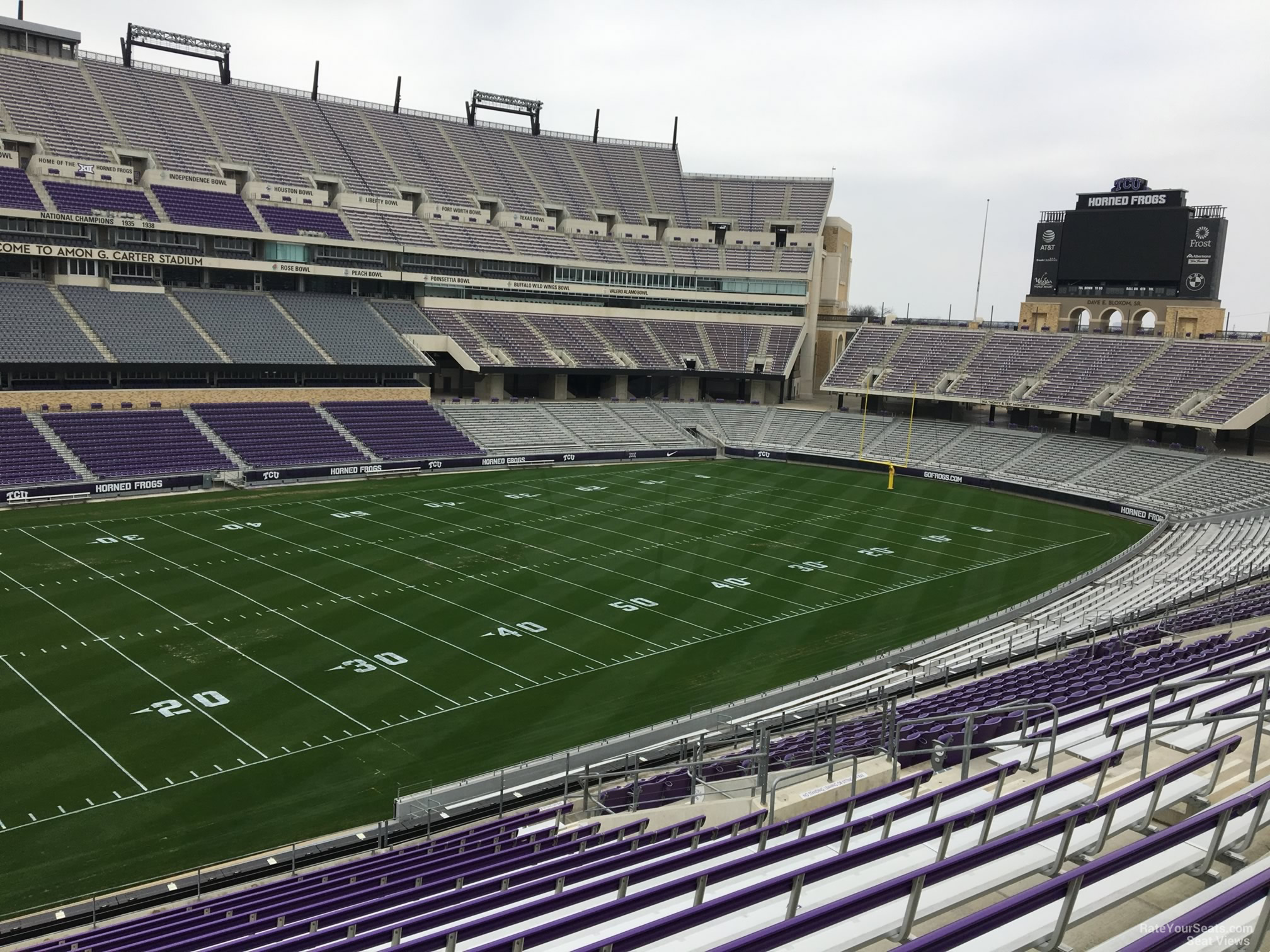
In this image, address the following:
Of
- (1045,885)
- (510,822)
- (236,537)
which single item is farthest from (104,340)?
(1045,885)

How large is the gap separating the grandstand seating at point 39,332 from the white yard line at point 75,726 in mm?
28056

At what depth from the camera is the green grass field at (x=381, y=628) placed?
1745 centimetres

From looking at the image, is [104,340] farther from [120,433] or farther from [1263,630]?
[1263,630]

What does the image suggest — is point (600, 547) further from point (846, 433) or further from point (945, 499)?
point (846, 433)

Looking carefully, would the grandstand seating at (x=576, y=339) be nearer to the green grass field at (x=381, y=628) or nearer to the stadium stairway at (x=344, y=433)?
the stadium stairway at (x=344, y=433)

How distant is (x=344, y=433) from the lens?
5159 centimetres

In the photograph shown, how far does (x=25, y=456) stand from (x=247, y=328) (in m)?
16.0

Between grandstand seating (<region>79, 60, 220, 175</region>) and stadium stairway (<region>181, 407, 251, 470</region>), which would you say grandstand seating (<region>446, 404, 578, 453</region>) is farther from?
grandstand seating (<region>79, 60, 220, 175</region>)

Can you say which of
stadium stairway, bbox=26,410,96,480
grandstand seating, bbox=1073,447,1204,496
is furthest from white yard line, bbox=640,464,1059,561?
stadium stairway, bbox=26,410,96,480

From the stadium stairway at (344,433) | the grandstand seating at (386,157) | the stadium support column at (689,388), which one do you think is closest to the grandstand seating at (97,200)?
the grandstand seating at (386,157)

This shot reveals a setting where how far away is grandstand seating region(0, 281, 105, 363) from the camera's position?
45531 millimetres

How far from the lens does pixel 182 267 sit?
186 ft

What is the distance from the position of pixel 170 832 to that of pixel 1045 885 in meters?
15.4

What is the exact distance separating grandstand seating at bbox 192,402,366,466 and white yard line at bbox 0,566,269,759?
18359 mm
